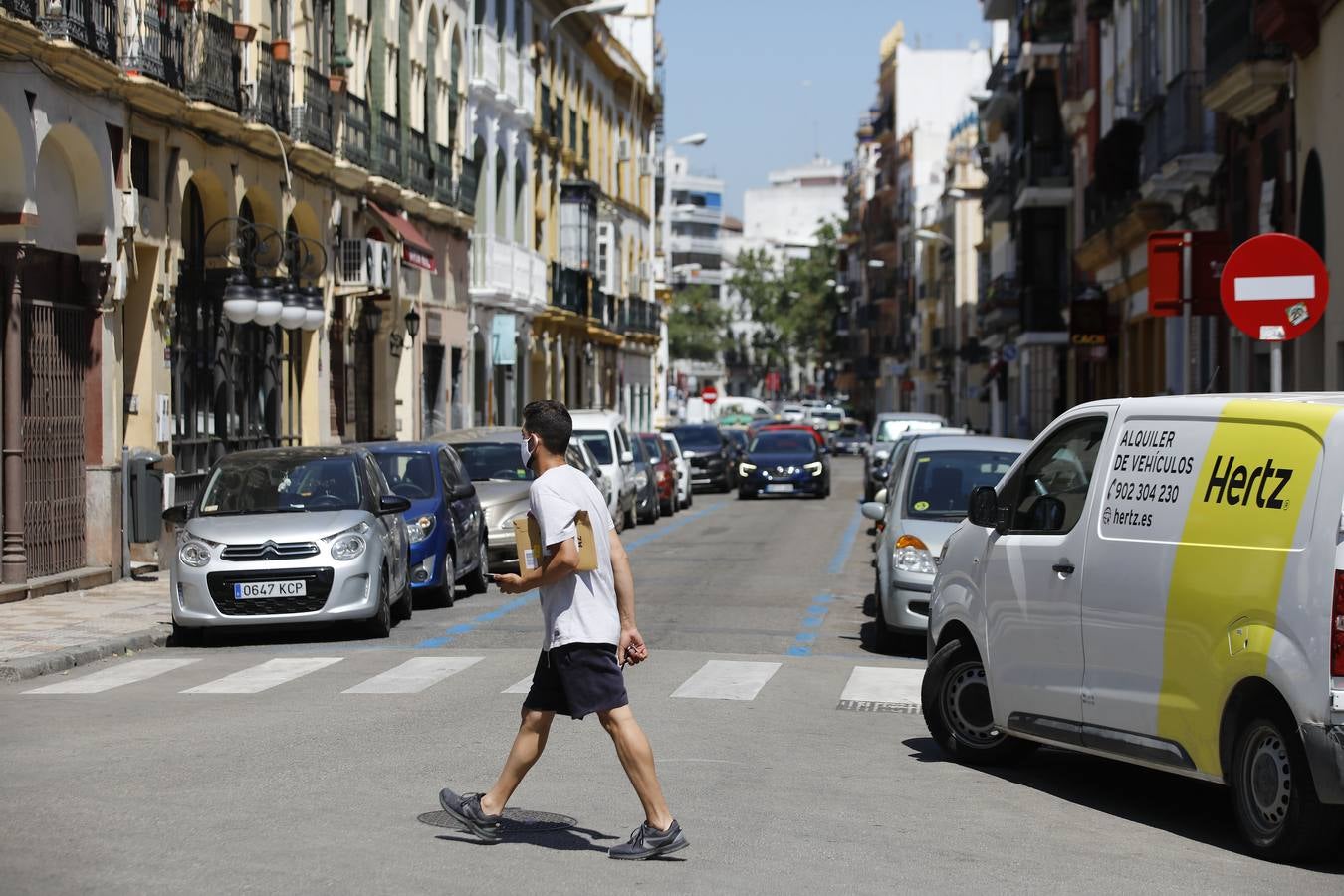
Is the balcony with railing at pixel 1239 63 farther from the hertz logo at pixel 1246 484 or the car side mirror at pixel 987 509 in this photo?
the hertz logo at pixel 1246 484

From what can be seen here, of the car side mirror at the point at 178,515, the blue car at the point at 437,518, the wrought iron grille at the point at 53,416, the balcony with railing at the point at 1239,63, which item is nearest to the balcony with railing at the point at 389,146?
the wrought iron grille at the point at 53,416

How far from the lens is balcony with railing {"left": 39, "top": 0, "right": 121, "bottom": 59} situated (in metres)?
21.2

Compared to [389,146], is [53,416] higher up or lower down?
lower down

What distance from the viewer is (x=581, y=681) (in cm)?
804

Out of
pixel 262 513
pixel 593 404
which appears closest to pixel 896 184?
pixel 593 404

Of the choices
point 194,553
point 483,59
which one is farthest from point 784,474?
point 194,553

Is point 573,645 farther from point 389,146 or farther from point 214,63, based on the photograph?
point 389,146

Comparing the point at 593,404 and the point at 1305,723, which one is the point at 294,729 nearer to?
the point at 1305,723

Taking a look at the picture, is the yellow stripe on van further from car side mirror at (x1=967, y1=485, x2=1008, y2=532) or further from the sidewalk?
the sidewalk

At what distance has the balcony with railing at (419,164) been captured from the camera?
3866 cm

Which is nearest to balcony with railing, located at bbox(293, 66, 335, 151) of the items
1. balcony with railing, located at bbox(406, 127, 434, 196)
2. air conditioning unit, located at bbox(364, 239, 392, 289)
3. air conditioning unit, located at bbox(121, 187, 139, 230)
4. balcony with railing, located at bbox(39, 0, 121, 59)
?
air conditioning unit, located at bbox(364, 239, 392, 289)

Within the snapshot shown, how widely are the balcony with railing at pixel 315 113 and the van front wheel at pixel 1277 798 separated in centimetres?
2420

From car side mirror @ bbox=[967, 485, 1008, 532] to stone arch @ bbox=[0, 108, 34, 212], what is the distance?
44.1ft

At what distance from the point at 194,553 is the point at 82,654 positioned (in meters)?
1.48
